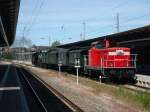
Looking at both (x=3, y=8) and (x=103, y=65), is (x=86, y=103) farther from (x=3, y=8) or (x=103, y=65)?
(x=3, y=8)

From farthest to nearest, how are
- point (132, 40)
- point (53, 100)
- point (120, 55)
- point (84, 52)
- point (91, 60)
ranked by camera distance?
1. point (132, 40)
2. point (84, 52)
3. point (91, 60)
4. point (120, 55)
5. point (53, 100)

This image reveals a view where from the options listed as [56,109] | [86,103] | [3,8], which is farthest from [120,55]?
[3,8]

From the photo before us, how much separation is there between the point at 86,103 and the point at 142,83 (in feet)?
42.4

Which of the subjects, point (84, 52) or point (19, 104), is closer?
point (19, 104)

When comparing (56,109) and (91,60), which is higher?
(91,60)

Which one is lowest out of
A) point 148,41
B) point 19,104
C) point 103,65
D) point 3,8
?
point 19,104

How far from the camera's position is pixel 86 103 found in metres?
19.6

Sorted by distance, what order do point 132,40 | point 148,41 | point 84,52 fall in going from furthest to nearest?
point 132,40 < point 148,41 < point 84,52

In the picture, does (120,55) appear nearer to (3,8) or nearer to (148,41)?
(148,41)

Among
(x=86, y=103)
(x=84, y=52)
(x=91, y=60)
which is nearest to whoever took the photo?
(x=86, y=103)

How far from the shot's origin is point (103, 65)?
31422mm

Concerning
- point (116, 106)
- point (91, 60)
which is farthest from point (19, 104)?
point (91, 60)

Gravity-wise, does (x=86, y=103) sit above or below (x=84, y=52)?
below

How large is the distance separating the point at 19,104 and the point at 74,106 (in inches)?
126
